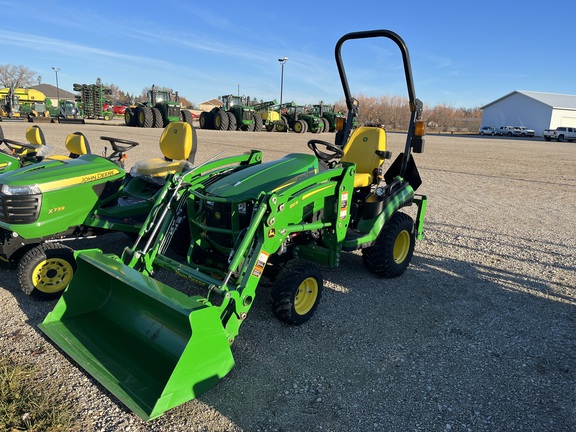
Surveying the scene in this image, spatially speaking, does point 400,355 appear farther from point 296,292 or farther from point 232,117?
point 232,117

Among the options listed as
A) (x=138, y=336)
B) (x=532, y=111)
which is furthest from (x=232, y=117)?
(x=532, y=111)

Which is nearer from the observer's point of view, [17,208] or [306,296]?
[306,296]

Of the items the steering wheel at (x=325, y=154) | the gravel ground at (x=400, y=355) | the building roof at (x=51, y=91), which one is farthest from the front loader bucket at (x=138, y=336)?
the building roof at (x=51, y=91)

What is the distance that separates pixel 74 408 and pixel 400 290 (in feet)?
9.44

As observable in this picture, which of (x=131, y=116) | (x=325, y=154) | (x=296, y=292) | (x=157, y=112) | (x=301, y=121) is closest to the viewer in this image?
(x=296, y=292)

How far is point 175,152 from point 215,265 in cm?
260

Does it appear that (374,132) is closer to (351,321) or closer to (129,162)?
(351,321)

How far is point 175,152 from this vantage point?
571 centimetres

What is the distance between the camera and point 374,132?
4.83 metres

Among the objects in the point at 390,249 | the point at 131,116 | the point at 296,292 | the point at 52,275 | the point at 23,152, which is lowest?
the point at 52,275

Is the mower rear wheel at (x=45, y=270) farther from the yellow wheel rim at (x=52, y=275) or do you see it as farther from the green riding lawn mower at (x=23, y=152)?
the green riding lawn mower at (x=23, y=152)

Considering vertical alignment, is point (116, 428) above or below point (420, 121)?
below

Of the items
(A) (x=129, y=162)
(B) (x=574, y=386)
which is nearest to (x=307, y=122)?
(A) (x=129, y=162)

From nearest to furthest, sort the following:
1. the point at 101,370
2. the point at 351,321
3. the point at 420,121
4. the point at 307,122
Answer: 1. the point at 101,370
2. the point at 351,321
3. the point at 420,121
4. the point at 307,122
